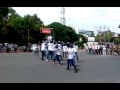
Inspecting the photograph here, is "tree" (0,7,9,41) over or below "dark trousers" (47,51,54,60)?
over

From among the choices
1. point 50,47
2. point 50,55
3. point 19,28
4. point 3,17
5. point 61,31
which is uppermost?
point 3,17

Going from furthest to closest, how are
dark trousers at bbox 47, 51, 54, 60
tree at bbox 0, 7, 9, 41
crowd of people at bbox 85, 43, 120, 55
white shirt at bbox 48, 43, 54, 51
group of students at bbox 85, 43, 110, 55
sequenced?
tree at bbox 0, 7, 9, 41 < group of students at bbox 85, 43, 110, 55 < crowd of people at bbox 85, 43, 120, 55 < dark trousers at bbox 47, 51, 54, 60 < white shirt at bbox 48, 43, 54, 51

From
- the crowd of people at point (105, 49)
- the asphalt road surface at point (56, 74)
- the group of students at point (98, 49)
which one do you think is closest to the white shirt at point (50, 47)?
the asphalt road surface at point (56, 74)

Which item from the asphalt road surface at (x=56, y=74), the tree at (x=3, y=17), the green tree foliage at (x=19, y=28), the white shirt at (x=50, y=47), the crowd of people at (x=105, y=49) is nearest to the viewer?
the asphalt road surface at (x=56, y=74)

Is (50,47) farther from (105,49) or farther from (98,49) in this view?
(98,49)

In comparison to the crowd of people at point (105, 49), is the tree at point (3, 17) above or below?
above

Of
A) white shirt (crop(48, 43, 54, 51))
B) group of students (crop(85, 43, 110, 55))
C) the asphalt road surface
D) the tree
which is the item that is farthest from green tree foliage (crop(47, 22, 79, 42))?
the asphalt road surface

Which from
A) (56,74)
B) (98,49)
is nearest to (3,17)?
(98,49)

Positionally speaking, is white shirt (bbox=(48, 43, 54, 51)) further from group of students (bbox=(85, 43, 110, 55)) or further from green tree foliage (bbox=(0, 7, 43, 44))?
green tree foliage (bbox=(0, 7, 43, 44))

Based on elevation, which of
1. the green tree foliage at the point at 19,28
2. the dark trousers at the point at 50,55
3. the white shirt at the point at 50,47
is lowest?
the dark trousers at the point at 50,55

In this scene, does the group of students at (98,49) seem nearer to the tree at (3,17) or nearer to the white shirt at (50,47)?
the white shirt at (50,47)

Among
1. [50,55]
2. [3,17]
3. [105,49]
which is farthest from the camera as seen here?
[3,17]

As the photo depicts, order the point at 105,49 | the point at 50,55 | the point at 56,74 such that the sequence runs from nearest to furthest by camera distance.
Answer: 1. the point at 56,74
2. the point at 50,55
3. the point at 105,49
